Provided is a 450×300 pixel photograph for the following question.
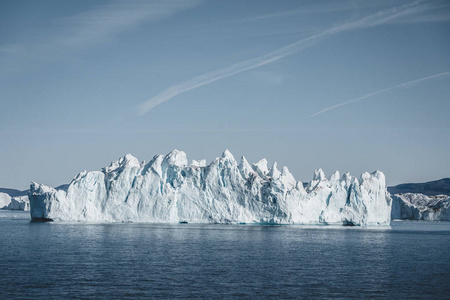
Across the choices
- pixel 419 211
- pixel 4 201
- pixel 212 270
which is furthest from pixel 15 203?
pixel 212 270

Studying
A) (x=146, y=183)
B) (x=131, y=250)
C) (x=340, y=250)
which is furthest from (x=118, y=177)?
(x=340, y=250)

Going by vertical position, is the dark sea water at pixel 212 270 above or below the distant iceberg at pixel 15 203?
above

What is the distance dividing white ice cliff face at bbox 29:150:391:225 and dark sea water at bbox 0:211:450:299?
22714 mm

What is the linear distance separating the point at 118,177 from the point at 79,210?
6606 millimetres

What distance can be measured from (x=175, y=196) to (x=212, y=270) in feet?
128

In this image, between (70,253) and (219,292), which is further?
(70,253)

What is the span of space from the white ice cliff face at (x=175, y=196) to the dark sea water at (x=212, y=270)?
22.7m

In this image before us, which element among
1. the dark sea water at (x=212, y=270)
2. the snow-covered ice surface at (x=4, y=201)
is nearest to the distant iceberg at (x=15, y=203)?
the snow-covered ice surface at (x=4, y=201)

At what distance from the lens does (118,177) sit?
2544 inches

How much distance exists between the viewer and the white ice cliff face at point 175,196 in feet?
210

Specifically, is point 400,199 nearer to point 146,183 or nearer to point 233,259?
point 146,183

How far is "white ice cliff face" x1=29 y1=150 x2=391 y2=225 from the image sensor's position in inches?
2520

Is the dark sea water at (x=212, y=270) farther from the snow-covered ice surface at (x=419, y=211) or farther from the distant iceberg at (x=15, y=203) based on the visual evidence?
the distant iceberg at (x=15, y=203)

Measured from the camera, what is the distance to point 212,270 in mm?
26328
